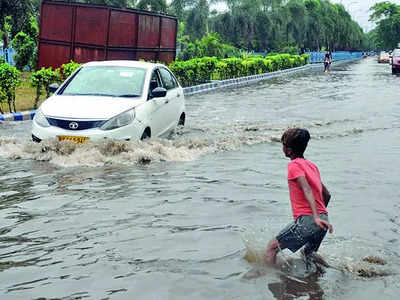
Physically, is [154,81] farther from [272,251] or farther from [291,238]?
[291,238]

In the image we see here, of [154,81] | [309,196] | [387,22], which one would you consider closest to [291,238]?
[309,196]

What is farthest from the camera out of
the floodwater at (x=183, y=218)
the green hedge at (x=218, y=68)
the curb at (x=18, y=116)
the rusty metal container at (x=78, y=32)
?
the green hedge at (x=218, y=68)

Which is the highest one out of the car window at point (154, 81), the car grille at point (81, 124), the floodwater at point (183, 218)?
the car window at point (154, 81)

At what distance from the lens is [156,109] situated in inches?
374

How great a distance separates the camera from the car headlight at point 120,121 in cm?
834

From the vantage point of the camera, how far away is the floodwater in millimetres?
4168

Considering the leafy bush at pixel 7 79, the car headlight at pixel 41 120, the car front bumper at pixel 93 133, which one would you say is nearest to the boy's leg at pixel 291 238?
the car front bumper at pixel 93 133

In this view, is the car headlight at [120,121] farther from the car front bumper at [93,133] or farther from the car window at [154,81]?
the car window at [154,81]

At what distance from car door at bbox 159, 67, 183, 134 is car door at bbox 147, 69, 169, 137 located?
0.44ft

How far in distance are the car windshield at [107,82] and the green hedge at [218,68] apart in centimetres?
1445

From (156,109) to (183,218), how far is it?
3.96 m

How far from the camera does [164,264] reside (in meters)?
4.54

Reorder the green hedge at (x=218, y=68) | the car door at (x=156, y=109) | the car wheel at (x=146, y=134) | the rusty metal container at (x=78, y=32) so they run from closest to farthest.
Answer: the car wheel at (x=146, y=134), the car door at (x=156, y=109), the rusty metal container at (x=78, y=32), the green hedge at (x=218, y=68)

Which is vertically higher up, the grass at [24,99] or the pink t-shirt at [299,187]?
the pink t-shirt at [299,187]
